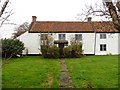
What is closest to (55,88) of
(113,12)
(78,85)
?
(78,85)

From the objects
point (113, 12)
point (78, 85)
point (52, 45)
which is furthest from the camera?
point (52, 45)

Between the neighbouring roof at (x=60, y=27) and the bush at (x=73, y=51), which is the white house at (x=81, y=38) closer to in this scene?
the neighbouring roof at (x=60, y=27)

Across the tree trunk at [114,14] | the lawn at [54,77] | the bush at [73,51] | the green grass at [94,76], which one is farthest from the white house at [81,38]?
the tree trunk at [114,14]

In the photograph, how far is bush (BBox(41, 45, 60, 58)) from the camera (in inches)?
1815

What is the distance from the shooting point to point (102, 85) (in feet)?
53.0

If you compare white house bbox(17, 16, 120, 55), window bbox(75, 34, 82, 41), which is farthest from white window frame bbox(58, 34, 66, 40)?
window bbox(75, 34, 82, 41)

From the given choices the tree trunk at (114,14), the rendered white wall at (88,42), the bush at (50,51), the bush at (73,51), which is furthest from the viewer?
the rendered white wall at (88,42)

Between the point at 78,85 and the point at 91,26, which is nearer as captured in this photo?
the point at 78,85

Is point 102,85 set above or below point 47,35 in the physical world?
below

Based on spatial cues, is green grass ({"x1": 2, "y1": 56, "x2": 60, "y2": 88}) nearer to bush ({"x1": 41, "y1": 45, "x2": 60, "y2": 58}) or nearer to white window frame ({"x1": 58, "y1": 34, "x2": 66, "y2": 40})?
bush ({"x1": 41, "y1": 45, "x2": 60, "y2": 58})

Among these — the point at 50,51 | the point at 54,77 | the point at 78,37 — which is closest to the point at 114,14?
the point at 54,77

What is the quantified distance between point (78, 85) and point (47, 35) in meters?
35.1

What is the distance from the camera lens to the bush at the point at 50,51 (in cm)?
4610

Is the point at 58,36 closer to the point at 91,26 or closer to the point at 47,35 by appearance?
the point at 47,35
